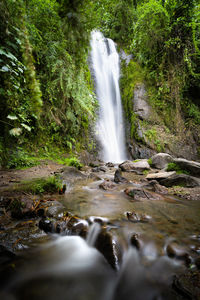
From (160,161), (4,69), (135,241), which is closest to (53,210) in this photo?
(135,241)

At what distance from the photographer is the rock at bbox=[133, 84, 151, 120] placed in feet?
31.7

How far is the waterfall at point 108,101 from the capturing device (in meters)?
9.49

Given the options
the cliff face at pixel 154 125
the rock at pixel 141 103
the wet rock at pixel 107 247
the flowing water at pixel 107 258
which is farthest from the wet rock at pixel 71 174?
the rock at pixel 141 103

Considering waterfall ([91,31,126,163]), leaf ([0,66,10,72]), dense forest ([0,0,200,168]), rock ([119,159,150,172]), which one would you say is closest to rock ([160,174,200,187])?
rock ([119,159,150,172])

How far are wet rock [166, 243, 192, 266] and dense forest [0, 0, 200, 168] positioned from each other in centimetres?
214

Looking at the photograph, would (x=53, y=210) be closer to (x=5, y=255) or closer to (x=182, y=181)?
(x=5, y=255)

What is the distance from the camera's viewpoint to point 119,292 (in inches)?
50.2

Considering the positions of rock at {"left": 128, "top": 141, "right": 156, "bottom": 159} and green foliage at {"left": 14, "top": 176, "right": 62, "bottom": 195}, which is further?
rock at {"left": 128, "top": 141, "right": 156, "bottom": 159}

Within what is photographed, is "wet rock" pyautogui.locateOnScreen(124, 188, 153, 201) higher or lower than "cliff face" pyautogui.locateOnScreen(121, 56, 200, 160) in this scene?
lower

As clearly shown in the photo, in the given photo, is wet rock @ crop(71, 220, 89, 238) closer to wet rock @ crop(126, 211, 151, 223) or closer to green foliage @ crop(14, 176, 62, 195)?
wet rock @ crop(126, 211, 151, 223)

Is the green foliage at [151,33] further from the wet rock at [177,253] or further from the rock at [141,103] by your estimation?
the wet rock at [177,253]

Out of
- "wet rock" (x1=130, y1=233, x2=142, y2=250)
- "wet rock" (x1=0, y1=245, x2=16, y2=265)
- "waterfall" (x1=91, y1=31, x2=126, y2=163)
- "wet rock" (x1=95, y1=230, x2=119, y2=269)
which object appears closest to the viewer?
"wet rock" (x1=0, y1=245, x2=16, y2=265)

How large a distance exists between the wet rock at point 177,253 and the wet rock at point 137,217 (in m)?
0.56

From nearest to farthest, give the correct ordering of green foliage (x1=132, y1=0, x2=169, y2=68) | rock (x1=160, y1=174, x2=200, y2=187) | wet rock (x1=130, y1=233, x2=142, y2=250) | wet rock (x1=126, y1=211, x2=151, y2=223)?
1. wet rock (x1=130, y1=233, x2=142, y2=250)
2. wet rock (x1=126, y1=211, x2=151, y2=223)
3. rock (x1=160, y1=174, x2=200, y2=187)
4. green foliage (x1=132, y1=0, x2=169, y2=68)
